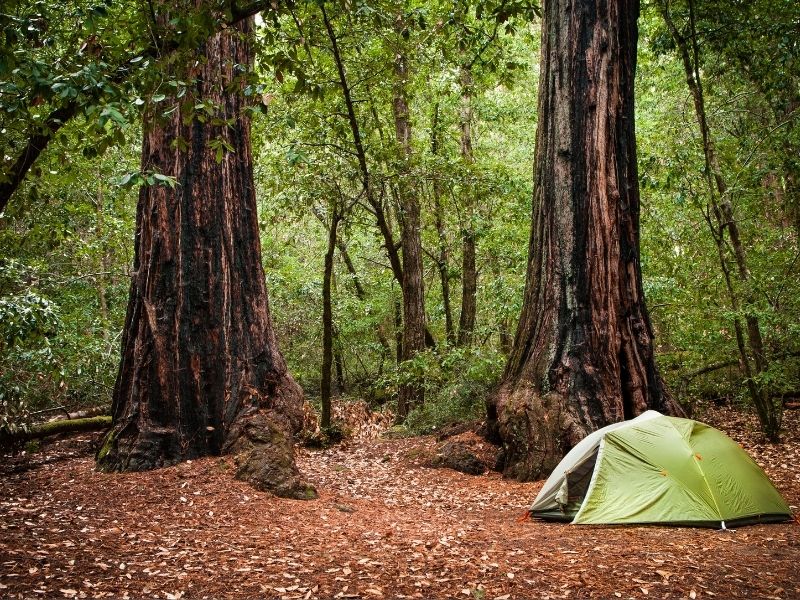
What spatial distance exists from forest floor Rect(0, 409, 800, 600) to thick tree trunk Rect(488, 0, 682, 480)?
990 mm

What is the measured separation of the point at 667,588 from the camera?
14.1 feet

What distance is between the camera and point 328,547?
5191 mm

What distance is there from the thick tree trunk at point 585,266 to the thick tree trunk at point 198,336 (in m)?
3.00

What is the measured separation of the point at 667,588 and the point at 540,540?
1.33 meters

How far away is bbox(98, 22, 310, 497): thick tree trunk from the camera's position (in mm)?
7027

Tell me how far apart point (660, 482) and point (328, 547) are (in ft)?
10.4

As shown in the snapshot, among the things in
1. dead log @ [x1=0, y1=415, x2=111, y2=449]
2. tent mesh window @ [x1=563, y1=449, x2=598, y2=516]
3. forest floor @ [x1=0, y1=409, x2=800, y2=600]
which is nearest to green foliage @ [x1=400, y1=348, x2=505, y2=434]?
forest floor @ [x1=0, y1=409, x2=800, y2=600]

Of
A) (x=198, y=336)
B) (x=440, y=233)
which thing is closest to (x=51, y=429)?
(x=198, y=336)

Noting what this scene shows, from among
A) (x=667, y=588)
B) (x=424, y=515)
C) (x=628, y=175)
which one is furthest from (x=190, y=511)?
(x=628, y=175)

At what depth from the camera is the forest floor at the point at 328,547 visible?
424cm

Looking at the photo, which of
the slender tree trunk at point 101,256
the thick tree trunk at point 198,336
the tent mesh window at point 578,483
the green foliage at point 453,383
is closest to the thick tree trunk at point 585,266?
the tent mesh window at point 578,483

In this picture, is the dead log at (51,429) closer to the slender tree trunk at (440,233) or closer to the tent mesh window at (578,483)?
the tent mesh window at (578,483)

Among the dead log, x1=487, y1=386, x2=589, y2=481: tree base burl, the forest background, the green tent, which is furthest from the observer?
the dead log

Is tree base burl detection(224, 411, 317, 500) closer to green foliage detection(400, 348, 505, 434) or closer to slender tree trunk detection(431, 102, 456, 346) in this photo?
green foliage detection(400, 348, 505, 434)
